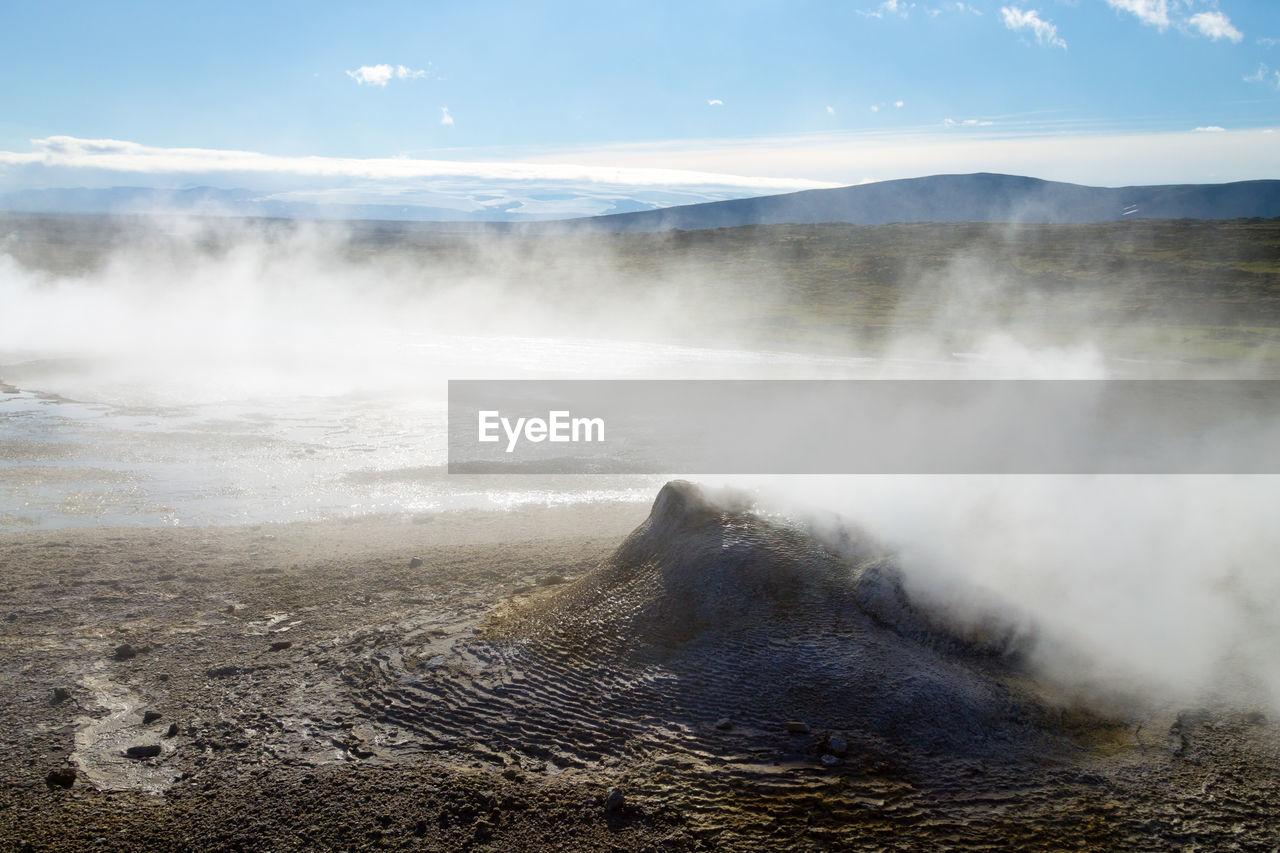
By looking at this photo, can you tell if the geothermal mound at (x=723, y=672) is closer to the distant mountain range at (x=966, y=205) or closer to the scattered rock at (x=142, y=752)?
the scattered rock at (x=142, y=752)

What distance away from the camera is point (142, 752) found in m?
4.09

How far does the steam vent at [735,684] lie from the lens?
377 cm

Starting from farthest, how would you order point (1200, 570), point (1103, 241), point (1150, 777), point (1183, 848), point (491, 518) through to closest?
point (1103, 241) → point (491, 518) → point (1200, 570) → point (1150, 777) → point (1183, 848)

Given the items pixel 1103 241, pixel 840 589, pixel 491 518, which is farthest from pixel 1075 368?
pixel 1103 241

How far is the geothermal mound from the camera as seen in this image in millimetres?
3914

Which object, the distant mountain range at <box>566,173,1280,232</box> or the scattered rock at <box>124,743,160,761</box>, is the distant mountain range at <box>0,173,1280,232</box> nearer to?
the distant mountain range at <box>566,173,1280,232</box>

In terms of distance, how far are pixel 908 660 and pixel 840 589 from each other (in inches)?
21.5

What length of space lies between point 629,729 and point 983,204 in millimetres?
77472

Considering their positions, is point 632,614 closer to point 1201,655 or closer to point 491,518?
point 1201,655

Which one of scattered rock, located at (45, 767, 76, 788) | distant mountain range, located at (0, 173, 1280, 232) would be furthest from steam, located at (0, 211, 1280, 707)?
distant mountain range, located at (0, 173, 1280, 232)

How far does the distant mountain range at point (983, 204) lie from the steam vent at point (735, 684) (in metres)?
59.6

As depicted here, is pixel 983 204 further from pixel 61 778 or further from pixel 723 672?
pixel 61 778

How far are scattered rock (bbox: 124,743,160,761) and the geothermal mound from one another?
3.22 ft

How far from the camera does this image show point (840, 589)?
4668mm
